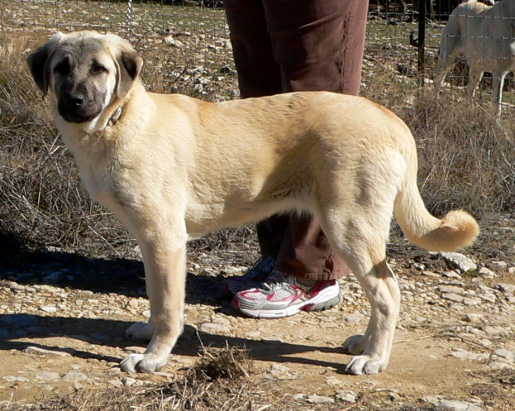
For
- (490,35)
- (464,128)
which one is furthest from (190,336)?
(490,35)

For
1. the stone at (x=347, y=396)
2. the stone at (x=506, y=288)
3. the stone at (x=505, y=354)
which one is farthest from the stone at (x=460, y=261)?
the stone at (x=347, y=396)

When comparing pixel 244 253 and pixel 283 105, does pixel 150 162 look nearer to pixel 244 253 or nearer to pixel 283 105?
pixel 283 105

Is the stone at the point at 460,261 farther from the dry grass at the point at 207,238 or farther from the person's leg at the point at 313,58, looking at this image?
the person's leg at the point at 313,58

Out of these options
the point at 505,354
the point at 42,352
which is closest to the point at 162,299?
the point at 42,352

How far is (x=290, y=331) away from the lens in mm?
3512

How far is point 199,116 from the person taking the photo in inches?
127

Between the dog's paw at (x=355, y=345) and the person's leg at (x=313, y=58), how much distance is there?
0.48 m

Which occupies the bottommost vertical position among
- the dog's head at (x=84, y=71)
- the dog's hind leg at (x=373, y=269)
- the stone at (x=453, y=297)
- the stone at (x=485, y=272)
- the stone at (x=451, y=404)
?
the stone at (x=453, y=297)

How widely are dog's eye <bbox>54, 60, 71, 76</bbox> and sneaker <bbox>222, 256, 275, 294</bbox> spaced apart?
56.5 inches

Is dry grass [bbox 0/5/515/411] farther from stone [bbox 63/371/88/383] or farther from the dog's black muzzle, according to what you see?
the dog's black muzzle

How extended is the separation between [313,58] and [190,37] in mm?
6282

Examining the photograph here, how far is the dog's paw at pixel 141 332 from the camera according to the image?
3.32 meters

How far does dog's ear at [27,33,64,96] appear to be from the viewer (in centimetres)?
311

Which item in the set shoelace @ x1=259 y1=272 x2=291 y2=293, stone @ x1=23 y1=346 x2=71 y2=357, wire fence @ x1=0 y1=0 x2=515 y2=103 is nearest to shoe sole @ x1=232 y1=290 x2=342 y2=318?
shoelace @ x1=259 y1=272 x2=291 y2=293
